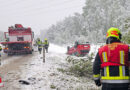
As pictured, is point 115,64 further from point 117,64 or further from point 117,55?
point 117,55

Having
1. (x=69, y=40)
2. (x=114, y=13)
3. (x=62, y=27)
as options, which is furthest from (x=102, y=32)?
(x=62, y=27)

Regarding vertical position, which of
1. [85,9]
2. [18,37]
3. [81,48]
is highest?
[85,9]

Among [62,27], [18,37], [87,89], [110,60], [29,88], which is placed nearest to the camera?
[110,60]

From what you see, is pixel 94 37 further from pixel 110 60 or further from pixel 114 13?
pixel 110 60

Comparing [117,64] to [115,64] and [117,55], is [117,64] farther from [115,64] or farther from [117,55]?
[117,55]

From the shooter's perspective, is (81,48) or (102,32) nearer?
(81,48)

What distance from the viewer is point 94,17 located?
41812 millimetres

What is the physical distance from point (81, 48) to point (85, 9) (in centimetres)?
3255

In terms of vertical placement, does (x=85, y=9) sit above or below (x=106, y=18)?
above

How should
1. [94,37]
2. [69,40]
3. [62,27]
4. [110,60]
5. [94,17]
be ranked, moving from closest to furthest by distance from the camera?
1. [110,60]
2. [94,37]
3. [94,17]
4. [69,40]
5. [62,27]

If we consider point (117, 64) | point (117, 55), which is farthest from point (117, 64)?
point (117, 55)

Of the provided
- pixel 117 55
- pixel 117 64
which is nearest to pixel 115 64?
pixel 117 64

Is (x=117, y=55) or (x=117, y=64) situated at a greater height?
(x=117, y=55)

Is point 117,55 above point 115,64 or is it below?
above
